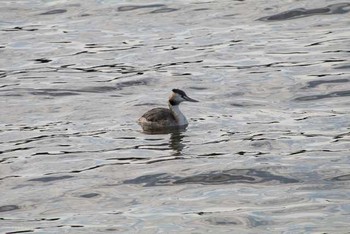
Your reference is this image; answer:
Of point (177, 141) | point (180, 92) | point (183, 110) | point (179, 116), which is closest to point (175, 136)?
point (177, 141)

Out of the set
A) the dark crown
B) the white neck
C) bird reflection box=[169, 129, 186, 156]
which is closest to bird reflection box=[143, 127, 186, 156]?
bird reflection box=[169, 129, 186, 156]

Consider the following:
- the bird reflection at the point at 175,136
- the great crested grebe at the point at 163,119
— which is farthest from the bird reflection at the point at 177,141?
the great crested grebe at the point at 163,119

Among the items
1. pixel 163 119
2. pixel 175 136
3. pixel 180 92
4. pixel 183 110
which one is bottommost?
pixel 183 110

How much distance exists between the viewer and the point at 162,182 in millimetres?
18984

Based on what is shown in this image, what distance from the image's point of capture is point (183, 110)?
24.0m

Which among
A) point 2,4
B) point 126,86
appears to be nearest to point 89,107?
point 126,86

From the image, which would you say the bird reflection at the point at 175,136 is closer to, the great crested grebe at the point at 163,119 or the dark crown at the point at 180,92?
the great crested grebe at the point at 163,119

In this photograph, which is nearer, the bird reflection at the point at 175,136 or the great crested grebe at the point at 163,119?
the bird reflection at the point at 175,136

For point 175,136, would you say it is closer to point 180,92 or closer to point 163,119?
point 163,119

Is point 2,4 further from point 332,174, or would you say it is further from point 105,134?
point 332,174

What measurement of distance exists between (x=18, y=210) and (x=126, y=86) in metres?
8.27

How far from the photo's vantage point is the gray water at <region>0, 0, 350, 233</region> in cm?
1748

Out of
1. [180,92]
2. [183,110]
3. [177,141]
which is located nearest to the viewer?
[177,141]

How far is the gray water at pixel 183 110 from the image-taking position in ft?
57.4
